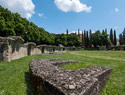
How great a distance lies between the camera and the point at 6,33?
1966 centimetres

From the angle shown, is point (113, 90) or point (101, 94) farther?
point (113, 90)

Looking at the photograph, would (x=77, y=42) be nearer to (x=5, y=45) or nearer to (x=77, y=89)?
(x=5, y=45)

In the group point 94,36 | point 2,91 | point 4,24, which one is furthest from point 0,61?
point 94,36

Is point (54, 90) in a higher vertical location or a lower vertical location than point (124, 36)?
lower

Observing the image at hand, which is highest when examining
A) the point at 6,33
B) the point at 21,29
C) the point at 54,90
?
the point at 21,29

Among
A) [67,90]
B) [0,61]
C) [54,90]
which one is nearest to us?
[67,90]

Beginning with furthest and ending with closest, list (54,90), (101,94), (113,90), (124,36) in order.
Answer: (124,36) < (113,90) < (101,94) < (54,90)

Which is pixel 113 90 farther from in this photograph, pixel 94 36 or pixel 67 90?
pixel 94 36

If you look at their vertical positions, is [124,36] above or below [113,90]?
above

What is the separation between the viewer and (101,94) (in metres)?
3.10

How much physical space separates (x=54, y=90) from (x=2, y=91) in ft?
8.26

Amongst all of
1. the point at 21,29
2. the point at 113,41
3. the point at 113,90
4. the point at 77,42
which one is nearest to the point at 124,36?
the point at 113,41

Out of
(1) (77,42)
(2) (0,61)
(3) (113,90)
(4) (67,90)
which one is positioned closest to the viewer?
(4) (67,90)

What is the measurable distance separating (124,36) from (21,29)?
240ft
